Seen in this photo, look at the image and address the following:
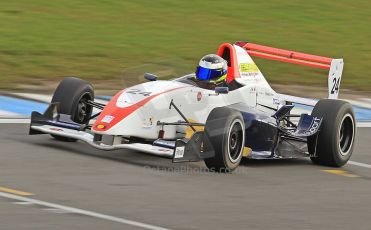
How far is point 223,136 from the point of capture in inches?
450

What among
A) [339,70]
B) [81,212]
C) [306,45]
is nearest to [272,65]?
[306,45]

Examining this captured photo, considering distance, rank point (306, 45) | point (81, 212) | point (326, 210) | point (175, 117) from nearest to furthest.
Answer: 1. point (81, 212)
2. point (326, 210)
3. point (175, 117)
4. point (306, 45)

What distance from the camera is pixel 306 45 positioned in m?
25.0

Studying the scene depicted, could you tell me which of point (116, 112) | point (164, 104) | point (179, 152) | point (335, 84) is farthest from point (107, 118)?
point (335, 84)

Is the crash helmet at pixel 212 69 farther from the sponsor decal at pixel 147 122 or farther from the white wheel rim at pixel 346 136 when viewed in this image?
the white wheel rim at pixel 346 136

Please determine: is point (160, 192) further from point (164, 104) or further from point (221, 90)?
point (221, 90)

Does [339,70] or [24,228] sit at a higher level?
[339,70]

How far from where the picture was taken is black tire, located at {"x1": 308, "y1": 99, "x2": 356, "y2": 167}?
1285 cm

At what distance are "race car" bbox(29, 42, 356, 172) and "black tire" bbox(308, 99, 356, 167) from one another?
1 cm

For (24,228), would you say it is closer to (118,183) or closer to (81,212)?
(81,212)

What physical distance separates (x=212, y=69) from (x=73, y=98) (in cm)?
172

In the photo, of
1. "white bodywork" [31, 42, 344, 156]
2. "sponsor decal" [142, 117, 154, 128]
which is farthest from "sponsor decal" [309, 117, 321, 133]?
"sponsor decal" [142, 117, 154, 128]

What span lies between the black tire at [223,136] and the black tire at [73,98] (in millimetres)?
2116

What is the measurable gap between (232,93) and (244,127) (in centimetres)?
125
